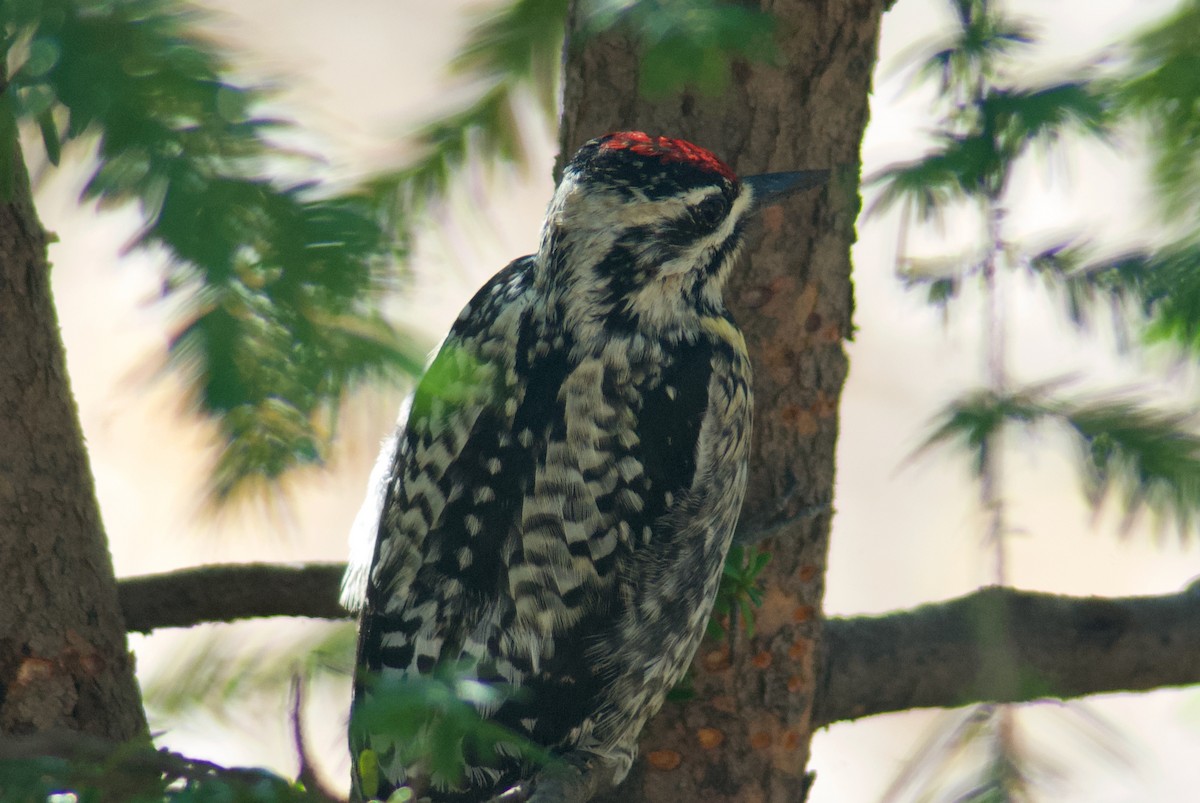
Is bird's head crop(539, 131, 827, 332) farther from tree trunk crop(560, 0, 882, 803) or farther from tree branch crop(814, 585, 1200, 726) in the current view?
tree branch crop(814, 585, 1200, 726)

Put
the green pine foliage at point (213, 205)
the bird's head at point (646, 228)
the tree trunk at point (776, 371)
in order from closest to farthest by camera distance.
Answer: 1. the green pine foliage at point (213, 205)
2. the bird's head at point (646, 228)
3. the tree trunk at point (776, 371)

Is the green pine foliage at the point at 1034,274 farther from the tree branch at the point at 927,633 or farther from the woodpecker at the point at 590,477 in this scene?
the tree branch at the point at 927,633

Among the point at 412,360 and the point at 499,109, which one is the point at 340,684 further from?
the point at 412,360

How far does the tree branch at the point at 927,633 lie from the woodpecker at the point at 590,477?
0.37m

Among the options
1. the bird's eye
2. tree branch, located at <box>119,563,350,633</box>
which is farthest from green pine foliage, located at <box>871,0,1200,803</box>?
tree branch, located at <box>119,563,350,633</box>

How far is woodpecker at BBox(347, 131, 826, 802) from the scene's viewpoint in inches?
71.9

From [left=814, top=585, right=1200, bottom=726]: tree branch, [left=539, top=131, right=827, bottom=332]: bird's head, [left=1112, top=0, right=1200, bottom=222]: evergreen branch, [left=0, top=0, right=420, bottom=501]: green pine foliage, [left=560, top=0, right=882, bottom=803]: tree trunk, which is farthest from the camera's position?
[left=814, top=585, right=1200, bottom=726]: tree branch

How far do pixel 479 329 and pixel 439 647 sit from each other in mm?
535

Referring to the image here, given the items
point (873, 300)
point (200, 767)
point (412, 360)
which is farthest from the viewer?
point (873, 300)

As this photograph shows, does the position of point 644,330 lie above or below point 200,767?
above

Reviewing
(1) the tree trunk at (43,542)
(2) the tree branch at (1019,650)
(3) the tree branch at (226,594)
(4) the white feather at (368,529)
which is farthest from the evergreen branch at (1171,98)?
(3) the tree branch at (226,594)

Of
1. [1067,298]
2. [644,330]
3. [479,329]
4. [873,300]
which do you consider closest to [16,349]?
[479,329]

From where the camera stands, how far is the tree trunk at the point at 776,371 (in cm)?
197

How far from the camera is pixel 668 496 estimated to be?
75.7 inches
